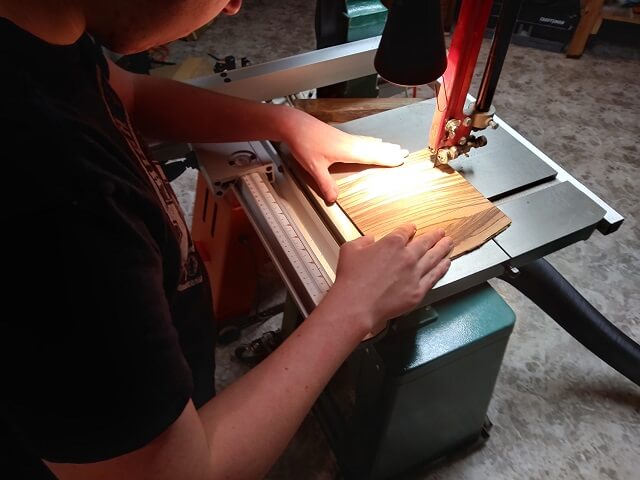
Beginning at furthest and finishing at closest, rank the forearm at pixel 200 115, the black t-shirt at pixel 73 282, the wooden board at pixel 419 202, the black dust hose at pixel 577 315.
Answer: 1. the black dust hose at pixel 577 315
2. the forearm at pixel 200 115
3. the wooden board at pixel 419 202
4. the black t-shirt at pixel 73 282

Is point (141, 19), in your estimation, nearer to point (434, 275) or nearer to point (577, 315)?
point (434, 275)

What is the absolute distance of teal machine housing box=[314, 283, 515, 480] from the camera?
1.09 metres

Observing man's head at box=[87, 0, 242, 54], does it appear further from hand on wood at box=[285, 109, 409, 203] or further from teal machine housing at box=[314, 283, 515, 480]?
teal machine housing at box=[314, 283, 515, 480]

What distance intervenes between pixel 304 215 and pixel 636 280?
1.50 m

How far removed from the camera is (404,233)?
883 mm

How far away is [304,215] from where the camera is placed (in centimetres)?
100

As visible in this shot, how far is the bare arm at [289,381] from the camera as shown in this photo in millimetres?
570

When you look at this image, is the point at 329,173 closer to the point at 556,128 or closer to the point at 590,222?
the point at 590,222

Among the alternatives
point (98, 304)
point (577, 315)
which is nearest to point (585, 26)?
point (577, 315)

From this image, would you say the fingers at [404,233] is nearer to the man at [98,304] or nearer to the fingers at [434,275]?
the fingers at [434,275]

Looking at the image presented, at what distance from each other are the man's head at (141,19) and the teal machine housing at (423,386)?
0.56 metres

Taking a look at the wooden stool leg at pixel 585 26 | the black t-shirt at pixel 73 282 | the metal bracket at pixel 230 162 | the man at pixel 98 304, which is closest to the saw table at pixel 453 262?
the metal bracket at pixel 230 162

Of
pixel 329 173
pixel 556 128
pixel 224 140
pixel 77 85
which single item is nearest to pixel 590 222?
pixel 329 173

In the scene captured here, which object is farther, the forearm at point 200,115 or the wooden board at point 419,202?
the forearm at point 200,115
